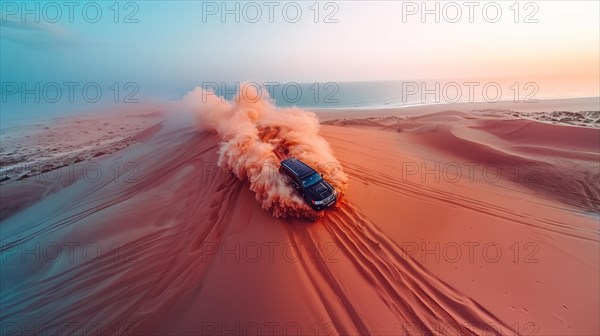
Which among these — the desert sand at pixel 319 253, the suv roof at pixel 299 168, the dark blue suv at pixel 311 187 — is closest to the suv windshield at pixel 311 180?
the dark blue suv at pixel 311 187

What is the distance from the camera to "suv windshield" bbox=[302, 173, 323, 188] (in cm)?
776

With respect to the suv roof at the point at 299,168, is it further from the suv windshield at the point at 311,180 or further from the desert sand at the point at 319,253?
the desert sand at the point at 319,253

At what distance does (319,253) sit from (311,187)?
6.77ft

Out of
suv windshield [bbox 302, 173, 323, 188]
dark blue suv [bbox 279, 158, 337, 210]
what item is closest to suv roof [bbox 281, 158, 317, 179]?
dark blue suv [bbox 279, 158, 337, 210]

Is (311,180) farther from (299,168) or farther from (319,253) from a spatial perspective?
(319,253)

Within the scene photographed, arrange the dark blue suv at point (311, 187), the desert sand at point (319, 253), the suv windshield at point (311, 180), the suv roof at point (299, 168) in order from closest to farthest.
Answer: the desert sand at point (319, 253)
the dark blue suv at point (311, 187)
the suv windshield at point (311, 180)
the suv roof at point (299, 168)

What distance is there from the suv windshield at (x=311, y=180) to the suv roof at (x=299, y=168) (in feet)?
0.38

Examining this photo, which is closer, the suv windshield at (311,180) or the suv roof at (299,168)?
the suv windshield at (311,180)

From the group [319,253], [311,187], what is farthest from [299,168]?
[319,253]

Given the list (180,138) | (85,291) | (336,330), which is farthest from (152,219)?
(180,138)

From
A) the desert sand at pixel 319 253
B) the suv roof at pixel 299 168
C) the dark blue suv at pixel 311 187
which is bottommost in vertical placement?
the desert sand at pixel 319 253

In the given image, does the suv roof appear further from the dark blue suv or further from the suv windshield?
the suv windshield

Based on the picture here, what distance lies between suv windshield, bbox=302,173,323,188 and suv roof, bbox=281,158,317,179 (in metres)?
0.12

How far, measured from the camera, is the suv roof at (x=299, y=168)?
26.1ft
